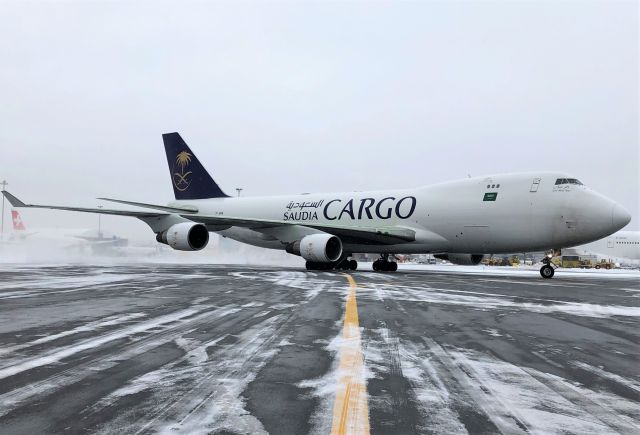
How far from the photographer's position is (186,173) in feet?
98.8

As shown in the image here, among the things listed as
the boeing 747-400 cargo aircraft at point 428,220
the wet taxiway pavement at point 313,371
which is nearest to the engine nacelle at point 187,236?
the boeing 747-400 cargo aircraft at point 428,220

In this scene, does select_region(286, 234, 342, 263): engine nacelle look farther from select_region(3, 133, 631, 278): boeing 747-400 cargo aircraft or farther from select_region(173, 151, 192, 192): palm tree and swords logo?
select_region(173, 151, 192, 192): palm tree and swords logo

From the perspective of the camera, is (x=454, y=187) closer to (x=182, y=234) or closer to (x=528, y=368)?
(x=182, y=234)

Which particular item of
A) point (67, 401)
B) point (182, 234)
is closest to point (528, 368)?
point (67, 401)

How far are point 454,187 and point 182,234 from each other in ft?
42.9

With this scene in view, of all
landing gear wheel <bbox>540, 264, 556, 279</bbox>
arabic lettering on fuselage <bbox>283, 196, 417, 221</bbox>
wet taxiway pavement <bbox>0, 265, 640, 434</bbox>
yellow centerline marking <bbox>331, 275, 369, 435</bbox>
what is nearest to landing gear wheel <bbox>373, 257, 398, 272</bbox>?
arabic lettering on fuselage <bbox>283, 196, 417, 221</bbox>

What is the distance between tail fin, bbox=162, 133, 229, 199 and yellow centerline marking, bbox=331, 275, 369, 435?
1046 inches

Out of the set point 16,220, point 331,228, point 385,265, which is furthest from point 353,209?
point 16,220

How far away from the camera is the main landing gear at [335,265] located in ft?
76.6

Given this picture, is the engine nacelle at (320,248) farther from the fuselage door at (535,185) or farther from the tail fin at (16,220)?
the tail fin at (16,220)

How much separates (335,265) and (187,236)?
7.79 m

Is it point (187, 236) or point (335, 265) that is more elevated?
point (187, 236)

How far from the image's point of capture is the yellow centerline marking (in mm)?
2535

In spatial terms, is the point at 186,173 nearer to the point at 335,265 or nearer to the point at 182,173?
the point at 182,173
